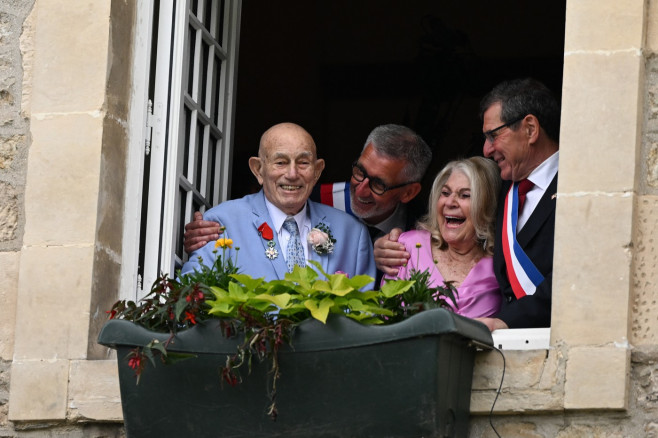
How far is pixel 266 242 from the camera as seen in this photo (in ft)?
17.4

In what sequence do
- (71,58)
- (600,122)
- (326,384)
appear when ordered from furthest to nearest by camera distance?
1. (71,58)
2. (600,122)
3. (326,384)

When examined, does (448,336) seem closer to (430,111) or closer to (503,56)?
(430,111)

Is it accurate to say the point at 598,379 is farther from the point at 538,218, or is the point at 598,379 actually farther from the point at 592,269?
the point at 538,218

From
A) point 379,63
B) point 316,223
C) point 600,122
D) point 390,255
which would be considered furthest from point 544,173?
point 379,63

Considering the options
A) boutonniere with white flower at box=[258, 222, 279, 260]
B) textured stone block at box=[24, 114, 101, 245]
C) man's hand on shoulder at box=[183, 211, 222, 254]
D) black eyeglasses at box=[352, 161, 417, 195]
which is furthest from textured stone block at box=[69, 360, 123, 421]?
black eyeglasses at box=[352, 161, 417, 195]

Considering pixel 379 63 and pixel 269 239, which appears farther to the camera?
pixel 379 63

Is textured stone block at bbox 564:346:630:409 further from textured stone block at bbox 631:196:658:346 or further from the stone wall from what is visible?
the stone wall

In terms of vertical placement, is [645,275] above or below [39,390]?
above

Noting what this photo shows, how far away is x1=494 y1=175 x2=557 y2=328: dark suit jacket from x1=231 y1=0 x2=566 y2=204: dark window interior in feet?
11.7

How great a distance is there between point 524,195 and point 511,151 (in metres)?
0.21

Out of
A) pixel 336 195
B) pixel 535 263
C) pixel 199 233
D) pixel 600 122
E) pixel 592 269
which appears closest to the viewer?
pixel 592 269

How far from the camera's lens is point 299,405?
4.14m

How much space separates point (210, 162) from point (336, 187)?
2.12 ft

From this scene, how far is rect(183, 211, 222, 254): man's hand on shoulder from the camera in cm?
521
